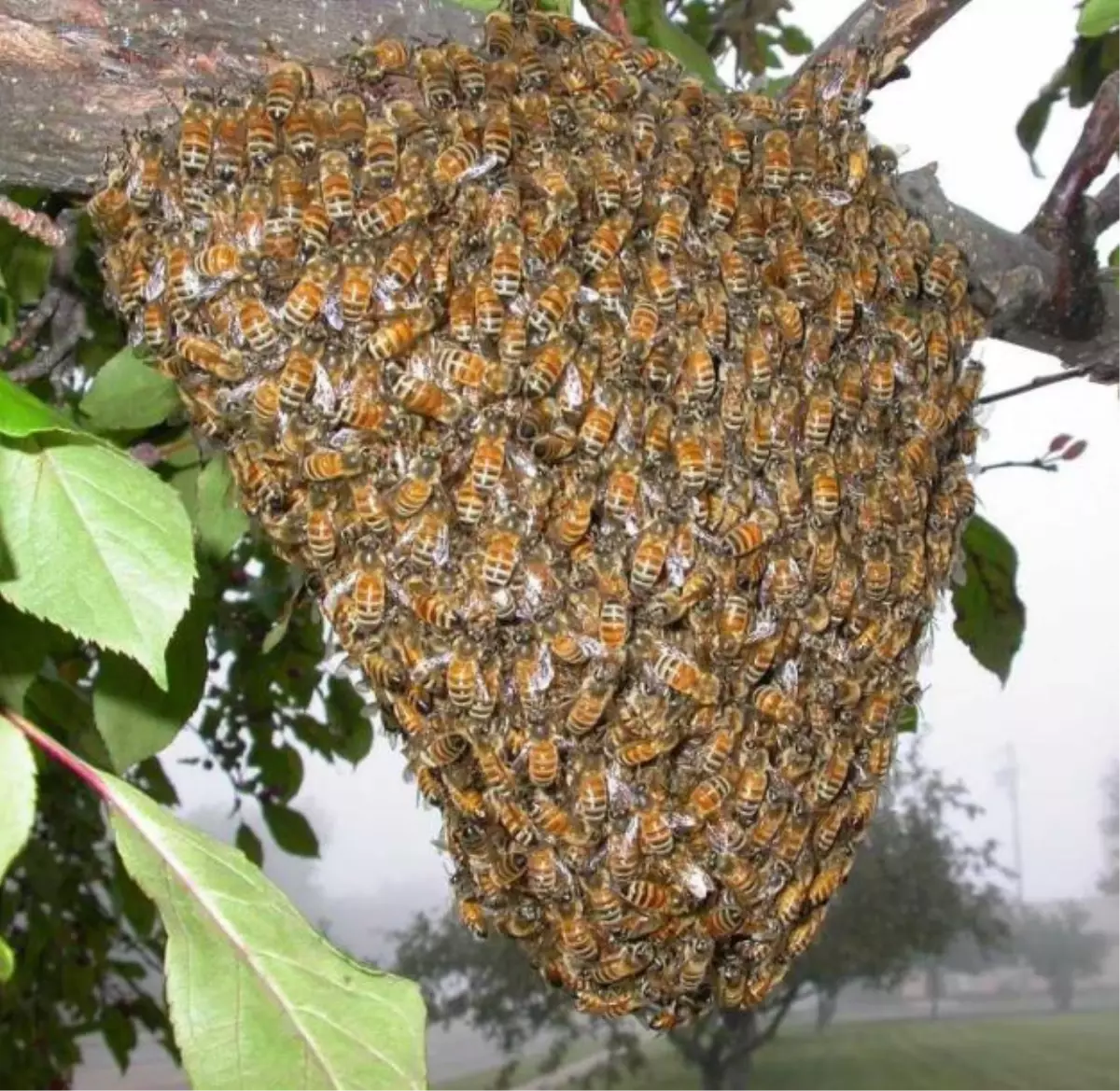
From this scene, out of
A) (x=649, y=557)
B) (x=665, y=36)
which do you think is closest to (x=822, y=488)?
(x=649, y=557)

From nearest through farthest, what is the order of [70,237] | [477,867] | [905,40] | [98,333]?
[477,867], [905,40], [70,237], [98,333]

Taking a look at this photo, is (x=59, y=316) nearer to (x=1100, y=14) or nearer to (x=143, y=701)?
(x=143, y=701)

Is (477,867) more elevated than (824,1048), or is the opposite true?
(477,867)

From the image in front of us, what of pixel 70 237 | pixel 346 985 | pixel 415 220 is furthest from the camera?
pixel 70 237

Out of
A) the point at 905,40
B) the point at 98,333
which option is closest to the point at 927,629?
the point at 905,40

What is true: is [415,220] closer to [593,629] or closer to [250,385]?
[250,385]

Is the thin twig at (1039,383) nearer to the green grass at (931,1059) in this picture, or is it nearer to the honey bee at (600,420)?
the honey bee at (600,420)

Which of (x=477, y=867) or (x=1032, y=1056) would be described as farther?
(x=1032, y=1056)
